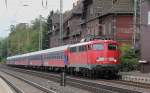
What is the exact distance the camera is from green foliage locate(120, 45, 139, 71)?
4784 cm

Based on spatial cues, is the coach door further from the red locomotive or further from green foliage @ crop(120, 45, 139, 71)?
green foliage @ crop(120, 45, 139, 71)

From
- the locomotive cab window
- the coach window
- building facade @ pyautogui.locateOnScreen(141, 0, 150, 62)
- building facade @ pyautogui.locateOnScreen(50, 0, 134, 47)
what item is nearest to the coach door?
the coach window

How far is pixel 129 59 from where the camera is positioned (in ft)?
161

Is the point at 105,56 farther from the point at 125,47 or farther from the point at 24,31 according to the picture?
the point at 24,31

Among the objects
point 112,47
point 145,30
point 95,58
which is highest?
point 145,30

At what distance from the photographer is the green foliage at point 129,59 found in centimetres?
4784

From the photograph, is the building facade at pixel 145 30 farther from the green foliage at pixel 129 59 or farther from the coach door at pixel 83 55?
the coach door at pixel 83 55

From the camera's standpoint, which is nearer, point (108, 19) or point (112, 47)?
point (112, 47)

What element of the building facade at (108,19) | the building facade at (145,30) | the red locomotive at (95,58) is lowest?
the red locomotive at (95,58)

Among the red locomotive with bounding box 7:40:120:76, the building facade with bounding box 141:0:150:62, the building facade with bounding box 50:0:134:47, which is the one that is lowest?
the red locomotive with bounding box 7:40:120:76

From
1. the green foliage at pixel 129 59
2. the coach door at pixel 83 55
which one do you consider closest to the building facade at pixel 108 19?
the green foliage at pixel 129 59

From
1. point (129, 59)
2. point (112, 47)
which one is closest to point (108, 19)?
point (129, 59)

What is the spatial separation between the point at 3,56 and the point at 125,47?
125 m

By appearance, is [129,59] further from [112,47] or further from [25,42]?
[25,42]
